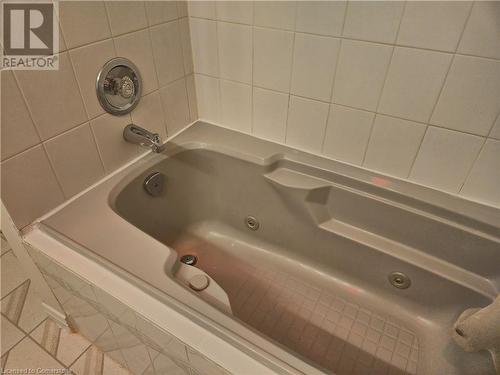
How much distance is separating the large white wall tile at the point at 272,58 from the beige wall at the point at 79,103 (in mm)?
278

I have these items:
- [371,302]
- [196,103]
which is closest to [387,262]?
[371,302]

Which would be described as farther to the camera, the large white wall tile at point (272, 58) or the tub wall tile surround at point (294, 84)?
the large white wall tile at point (272, 58)

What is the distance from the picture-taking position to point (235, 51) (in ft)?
3.58

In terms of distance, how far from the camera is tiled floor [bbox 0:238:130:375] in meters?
1.11

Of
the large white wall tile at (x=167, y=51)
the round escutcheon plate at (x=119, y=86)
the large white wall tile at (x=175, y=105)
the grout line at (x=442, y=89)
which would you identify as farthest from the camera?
the large white wall tile at (x=175, y=105)

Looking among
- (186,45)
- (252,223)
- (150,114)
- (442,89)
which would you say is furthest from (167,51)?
(442,89)

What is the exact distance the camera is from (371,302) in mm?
1135

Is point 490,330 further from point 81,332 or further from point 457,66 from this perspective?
point 81,332

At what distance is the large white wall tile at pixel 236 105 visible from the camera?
1.17m

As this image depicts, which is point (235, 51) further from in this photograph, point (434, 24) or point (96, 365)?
point (96, 365)

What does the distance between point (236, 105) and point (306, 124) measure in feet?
0.92

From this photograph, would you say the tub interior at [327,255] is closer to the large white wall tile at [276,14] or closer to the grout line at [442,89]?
the grout line at [442,89]

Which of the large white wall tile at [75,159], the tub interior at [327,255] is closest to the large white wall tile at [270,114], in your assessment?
the tub interior at [327,255]

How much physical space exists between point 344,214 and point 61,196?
0.88 m
